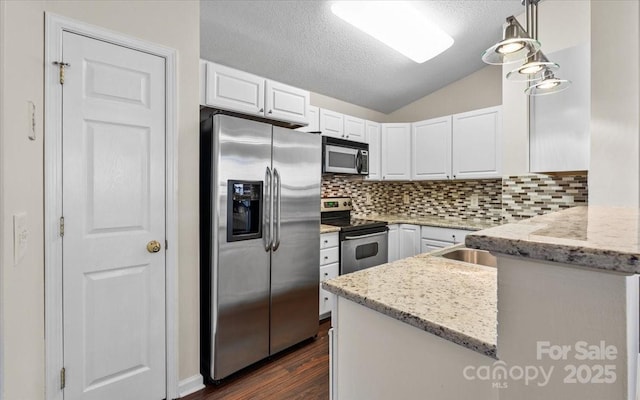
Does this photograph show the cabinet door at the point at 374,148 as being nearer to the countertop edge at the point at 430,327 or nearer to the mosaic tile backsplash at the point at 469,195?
the mosaic tile backsplash at the point at 469,195

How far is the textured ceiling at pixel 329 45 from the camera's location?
230 cm

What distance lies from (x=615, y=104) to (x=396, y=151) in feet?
7.58

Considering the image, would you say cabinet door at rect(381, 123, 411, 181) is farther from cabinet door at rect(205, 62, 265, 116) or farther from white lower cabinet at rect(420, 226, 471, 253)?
cabinet door at rect(205, 62, 265, 116)

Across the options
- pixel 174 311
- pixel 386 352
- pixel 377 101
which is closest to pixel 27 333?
pixel 174 311

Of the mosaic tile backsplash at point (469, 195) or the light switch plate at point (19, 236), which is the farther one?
the mosaic tile backsplash at point (469, 195)

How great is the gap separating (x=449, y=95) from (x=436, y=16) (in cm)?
149

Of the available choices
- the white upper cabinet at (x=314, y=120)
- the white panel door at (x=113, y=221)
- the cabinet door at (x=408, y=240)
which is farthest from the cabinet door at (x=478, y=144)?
the white panel door at (x=113, y=221)

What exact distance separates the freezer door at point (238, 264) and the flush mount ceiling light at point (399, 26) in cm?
119

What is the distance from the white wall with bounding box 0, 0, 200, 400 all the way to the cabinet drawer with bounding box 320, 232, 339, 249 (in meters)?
1.21

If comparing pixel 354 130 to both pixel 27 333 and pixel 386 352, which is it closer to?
pixel 386 352

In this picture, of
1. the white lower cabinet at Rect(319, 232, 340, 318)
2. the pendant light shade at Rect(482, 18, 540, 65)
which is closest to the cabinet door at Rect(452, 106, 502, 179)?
the white lower cabinet at Rect(319, 232, 340, 318)

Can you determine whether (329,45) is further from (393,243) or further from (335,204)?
(393,243)

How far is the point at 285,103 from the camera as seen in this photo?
2514mm

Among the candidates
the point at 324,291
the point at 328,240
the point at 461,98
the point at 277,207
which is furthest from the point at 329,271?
the point at 461,98
